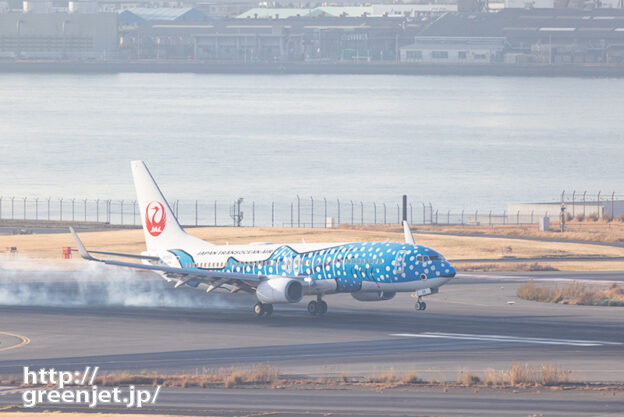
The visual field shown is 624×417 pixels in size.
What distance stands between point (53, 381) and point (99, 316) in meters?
23.3

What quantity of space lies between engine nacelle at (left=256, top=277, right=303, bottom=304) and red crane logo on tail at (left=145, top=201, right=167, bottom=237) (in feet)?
35.2

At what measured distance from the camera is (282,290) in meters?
71.2

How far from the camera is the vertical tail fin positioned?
7975 cm

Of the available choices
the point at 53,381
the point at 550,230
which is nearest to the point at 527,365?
the point at 53,381

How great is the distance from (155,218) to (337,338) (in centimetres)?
1959

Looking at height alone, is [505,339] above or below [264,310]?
above

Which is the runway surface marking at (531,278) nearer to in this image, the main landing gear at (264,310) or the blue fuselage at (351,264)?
the blue fuselage at (351,264)

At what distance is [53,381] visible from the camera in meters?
52.7

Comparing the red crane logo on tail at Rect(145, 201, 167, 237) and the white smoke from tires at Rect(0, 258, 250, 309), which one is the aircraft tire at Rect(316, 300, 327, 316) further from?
the red crane logo on tail at Rect(145, 201, 167, 237)

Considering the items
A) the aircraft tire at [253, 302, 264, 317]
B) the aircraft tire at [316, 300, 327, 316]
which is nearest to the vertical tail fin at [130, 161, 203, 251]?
the aircraft tire at [253, 302, 264, 317]

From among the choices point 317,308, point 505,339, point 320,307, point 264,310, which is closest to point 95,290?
point 264,310

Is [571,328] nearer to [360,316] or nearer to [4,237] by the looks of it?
[360,316]

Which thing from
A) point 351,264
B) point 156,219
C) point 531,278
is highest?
point 156,219

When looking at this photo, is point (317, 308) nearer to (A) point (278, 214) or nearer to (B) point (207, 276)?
(B) point (207, 276)
